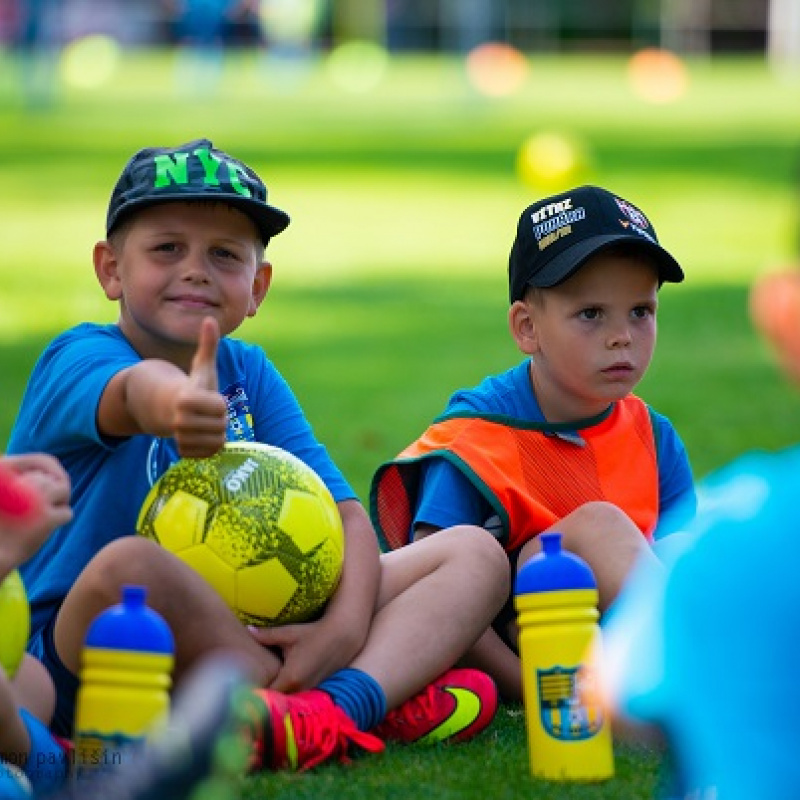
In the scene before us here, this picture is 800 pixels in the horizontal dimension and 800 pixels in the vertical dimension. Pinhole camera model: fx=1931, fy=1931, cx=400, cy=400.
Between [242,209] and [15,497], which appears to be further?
[242,209]

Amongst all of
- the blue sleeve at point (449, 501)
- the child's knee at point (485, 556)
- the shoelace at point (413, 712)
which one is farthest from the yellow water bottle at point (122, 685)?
the blue sleeve at point (449, 501)

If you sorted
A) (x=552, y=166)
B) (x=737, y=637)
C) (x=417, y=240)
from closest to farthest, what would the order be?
(x=737, y=637) → (x=417, y=240) → (x=552, y=166)

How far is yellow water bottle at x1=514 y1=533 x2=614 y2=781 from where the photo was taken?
358 centimetres

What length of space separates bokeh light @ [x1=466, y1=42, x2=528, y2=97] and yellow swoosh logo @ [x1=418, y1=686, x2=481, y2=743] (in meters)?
26.2

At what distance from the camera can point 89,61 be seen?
38.5 m

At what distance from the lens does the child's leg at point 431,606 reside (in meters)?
4.16

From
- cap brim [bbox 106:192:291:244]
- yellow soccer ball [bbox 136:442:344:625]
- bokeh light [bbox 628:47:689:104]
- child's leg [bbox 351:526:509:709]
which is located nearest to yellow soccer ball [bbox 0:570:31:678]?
yellow soccer ball [bbox 136:442:344:625]

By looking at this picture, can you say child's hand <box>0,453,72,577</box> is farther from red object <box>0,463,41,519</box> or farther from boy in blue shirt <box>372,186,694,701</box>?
boy in blue shirt <box>372,186,694,701</box>

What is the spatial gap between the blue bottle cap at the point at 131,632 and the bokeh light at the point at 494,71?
1064 inches

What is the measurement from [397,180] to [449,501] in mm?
14880

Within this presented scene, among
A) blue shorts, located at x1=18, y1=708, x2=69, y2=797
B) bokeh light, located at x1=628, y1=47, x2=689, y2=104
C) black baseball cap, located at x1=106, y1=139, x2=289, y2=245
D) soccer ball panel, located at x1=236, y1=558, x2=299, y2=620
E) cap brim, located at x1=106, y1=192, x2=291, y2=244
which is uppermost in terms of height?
bokeh light, located at x1=628, y1=47, x2=689, y2=104

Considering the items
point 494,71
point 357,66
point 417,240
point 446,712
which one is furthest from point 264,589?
point 357,66

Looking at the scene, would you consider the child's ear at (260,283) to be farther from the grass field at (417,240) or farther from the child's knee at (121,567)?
the grass field at (417,240)

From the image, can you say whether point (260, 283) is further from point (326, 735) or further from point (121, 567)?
point (326, 735)
